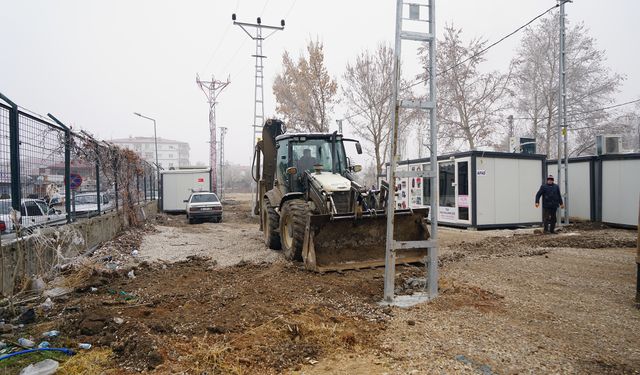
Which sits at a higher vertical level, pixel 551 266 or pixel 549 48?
pixel 549 48

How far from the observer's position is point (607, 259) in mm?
8844

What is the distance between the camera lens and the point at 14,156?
6262 millimetres

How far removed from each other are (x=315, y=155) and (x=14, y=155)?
579cm

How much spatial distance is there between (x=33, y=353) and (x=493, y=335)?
4.34 m

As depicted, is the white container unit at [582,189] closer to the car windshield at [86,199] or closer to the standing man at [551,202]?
the standing man at [551,202]

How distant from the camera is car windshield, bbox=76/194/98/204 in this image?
10012 millimetres

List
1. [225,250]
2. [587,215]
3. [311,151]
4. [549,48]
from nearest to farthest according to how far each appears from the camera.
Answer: [311,151] → [225,250] → [587,215] → [549,48]

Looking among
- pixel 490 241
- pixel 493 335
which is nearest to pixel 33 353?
pixel 493 335

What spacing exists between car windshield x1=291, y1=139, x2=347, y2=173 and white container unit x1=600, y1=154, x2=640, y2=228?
9894 mm

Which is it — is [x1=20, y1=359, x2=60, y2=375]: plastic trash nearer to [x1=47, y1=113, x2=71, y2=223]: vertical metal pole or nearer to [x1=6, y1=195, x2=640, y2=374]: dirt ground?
[x1=6, y1=195, x2=640, y2=374]: dirt ground

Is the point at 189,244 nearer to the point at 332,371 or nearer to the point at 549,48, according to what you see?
the point at 332,371

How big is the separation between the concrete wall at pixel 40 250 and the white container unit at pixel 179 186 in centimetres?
1593

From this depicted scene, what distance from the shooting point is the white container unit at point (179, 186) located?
2606 cm

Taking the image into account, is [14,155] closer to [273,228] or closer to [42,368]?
[42,368]
